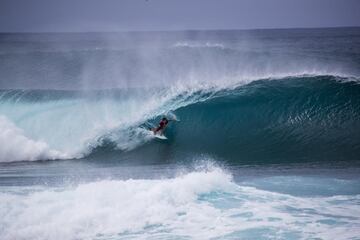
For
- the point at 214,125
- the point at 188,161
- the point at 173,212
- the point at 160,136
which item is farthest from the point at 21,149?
the point at 173,212

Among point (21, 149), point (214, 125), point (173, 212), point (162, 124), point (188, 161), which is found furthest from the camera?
point (214, 125)

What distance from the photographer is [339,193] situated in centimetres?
773

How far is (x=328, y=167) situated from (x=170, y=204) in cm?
477

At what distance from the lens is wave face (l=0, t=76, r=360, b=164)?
12.2 meters

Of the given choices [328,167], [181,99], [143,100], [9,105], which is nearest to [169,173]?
[328,167]

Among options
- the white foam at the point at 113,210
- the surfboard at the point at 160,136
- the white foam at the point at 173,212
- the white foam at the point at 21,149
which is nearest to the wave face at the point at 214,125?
the white foam at the point at 21,149

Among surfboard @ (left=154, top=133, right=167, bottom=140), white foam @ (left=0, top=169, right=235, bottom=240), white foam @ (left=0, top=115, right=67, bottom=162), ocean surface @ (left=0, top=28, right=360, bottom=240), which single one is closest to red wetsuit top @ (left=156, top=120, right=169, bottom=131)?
surfboard @ (left=154, top=133, right=167, bottom=140)

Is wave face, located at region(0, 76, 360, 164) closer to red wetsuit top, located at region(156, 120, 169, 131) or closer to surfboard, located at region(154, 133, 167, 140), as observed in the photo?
surfboard, located at region(154, 133, 167, 140)

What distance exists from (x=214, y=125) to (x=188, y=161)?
8.65ft

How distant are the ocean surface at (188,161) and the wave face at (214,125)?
4 cm

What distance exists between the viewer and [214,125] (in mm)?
13906

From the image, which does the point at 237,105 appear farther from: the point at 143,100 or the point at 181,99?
the point at 143,100

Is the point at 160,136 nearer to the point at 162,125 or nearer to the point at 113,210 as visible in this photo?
the point at 162,125

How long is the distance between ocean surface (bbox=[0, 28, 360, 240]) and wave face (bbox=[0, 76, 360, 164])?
0.14 ft
